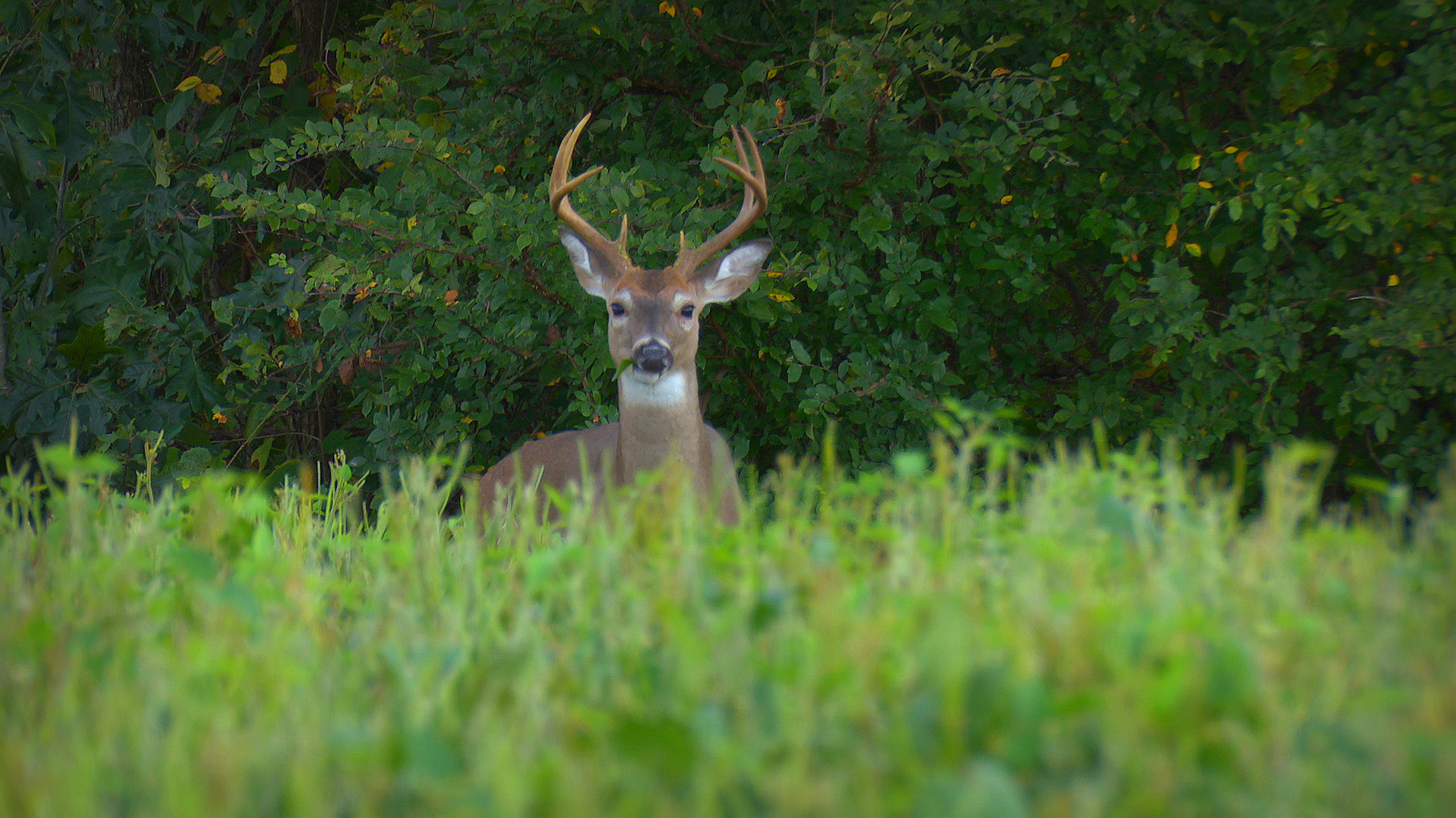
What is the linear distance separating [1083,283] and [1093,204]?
0.57 meters

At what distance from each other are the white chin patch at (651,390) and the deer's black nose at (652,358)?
4 centimetres

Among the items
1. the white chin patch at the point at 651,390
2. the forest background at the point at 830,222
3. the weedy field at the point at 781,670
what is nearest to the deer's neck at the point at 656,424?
the white chin patch at the point at 651,390

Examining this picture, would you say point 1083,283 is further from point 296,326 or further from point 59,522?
point 59,522

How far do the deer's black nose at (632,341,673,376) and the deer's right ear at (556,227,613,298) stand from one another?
454 mm

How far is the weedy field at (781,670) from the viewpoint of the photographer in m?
1.36

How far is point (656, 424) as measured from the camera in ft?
14.5

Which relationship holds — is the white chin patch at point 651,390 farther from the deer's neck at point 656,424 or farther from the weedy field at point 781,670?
the weedy field at point 781,670

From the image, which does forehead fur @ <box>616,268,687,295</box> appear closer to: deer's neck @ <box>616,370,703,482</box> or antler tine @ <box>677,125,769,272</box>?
antler tine @ <box>677,125,769,272</box>

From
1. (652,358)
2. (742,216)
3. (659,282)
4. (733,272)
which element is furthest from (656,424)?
(742,216)

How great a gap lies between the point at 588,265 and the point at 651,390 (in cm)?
64

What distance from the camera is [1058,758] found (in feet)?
4.60

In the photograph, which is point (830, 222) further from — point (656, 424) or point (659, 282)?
point (656, 424)

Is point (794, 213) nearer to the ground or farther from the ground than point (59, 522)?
farther from the ground

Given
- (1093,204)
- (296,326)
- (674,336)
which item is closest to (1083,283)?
(1093,204)
